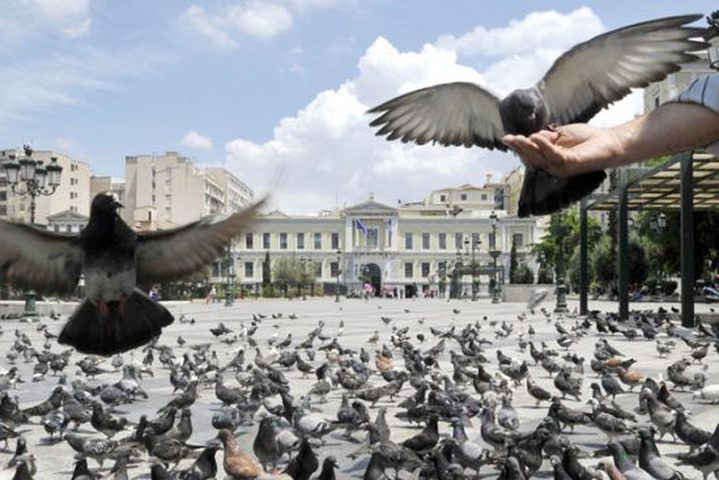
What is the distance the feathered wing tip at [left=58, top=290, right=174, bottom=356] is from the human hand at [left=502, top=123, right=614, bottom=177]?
1.69 metres

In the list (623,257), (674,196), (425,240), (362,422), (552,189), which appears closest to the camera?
(552,189)

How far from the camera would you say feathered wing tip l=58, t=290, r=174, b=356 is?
2840 millimetres

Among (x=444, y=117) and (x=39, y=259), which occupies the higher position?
(x=444, y=117)

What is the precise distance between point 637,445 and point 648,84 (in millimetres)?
5038

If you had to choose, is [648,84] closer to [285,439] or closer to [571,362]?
[285,439]

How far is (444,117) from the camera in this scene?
2.39m

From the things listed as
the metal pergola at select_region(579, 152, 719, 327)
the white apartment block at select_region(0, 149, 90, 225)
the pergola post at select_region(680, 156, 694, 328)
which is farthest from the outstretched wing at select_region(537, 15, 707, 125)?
the white apartment block at select_region(0, 149, 90, 225)

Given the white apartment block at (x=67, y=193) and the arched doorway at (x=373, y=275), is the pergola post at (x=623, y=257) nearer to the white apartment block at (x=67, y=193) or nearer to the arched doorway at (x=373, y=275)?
the arched doorway at (x=373, y=275)

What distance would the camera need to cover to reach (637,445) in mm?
6426

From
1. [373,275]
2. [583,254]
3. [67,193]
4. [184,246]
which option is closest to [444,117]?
[184,246]

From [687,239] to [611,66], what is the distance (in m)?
18.8

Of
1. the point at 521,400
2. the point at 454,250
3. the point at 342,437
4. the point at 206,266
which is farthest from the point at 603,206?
the point at 454,250

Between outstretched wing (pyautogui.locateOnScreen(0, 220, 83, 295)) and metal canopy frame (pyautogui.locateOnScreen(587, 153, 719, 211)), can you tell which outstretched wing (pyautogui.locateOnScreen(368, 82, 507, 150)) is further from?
metal canopy frame (pyautogui.locateOnScreen(587, 153, 719, 211))

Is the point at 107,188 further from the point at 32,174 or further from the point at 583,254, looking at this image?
the point at 583,254
